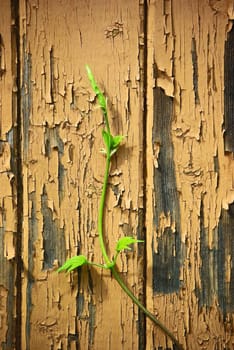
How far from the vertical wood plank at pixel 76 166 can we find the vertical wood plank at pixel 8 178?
0.05 feet

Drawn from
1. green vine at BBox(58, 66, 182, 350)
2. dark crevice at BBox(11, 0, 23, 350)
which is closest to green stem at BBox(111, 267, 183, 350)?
green vine at BBox(58, 66, 182, 350)

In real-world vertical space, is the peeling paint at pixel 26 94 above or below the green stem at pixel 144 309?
above

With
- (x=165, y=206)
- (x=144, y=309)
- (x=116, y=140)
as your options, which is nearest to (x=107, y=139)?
(x=116, y=140)

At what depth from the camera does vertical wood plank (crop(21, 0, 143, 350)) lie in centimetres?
68

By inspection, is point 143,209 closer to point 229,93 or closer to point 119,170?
point 119,170

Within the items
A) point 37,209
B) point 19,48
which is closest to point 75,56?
point 19,48

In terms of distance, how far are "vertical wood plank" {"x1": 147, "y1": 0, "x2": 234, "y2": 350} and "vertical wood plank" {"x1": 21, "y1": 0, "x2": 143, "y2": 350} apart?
26 millimetres

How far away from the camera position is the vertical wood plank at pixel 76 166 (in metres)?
0.68

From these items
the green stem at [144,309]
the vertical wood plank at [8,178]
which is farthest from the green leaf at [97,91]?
the green stem at [144,309]

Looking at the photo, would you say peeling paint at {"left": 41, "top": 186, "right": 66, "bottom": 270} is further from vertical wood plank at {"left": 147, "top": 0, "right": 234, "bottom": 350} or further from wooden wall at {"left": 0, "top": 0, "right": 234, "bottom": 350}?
vertical wood plank at {"left": 147, "top": 0, "right": 234, "bottom": 350}

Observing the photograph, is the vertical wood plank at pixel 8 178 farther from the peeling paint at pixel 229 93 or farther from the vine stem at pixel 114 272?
the peeling paint at pixel 229 93

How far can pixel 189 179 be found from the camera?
68 centimetres

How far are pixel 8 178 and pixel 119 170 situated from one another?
0.15 meters

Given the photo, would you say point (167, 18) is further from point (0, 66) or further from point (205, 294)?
point (205, 294)
